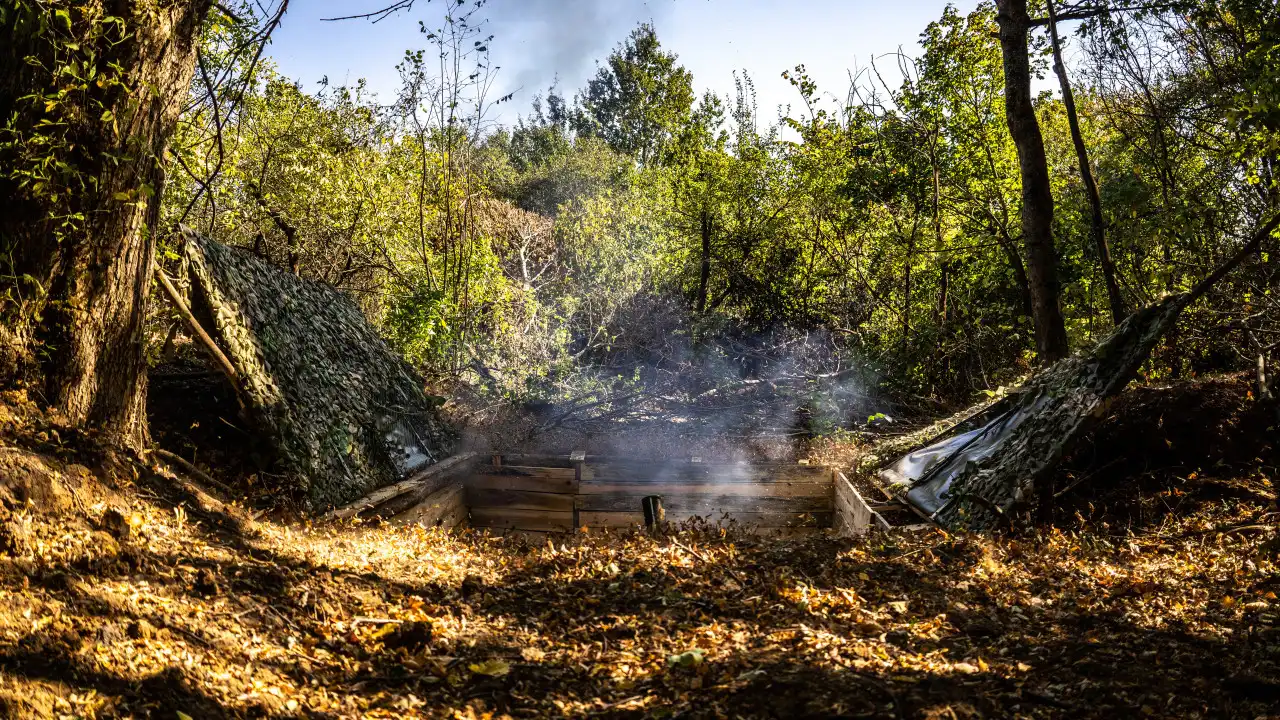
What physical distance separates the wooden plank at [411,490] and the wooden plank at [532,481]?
0.84ft

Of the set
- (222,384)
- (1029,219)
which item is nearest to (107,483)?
(222,384)

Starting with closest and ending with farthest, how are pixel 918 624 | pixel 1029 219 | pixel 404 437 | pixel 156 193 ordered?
pixel 918 624 → pixel 156 193 → pixel 404 437 → pixel 1029 219

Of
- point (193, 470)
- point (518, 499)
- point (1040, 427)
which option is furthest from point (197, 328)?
point (1040, 427)

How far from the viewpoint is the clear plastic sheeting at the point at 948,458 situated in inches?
206

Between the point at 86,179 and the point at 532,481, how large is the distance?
4.60 meters

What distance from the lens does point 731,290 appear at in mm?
Answer: 11336

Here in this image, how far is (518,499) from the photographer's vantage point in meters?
7.07

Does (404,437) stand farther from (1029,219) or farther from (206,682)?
(1029,219)

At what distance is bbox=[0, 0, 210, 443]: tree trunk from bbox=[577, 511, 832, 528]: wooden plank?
14.1 feet

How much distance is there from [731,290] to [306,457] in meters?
7.74

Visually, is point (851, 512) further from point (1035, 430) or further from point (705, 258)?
point (705, 258)

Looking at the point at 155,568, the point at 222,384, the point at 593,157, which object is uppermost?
the point at 593,157

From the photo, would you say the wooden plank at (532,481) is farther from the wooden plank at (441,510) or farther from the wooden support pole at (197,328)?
the wooden support pole at (197,328)

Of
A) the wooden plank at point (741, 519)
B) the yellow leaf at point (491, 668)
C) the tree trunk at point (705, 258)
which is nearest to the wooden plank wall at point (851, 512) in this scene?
the wooden plank at point (741, 519)
